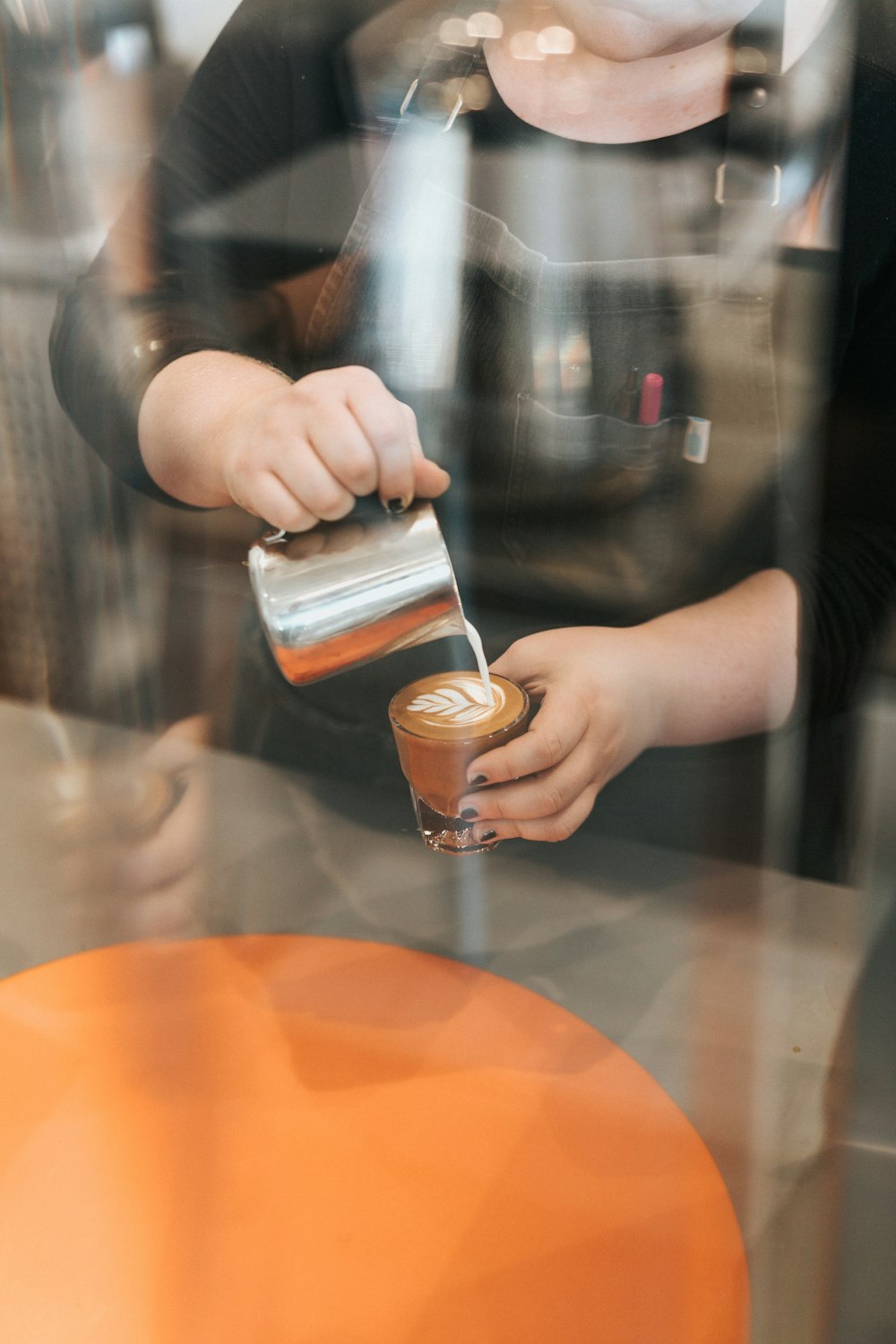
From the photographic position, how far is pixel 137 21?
1.69 ft

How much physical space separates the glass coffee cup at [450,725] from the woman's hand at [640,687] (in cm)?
2

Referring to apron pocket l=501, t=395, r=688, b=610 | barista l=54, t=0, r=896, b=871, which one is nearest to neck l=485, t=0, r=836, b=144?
barista l=54, t=0, r=896, b=871

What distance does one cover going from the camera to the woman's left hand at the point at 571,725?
0.46 m

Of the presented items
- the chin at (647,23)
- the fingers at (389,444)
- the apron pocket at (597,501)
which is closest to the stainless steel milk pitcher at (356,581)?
the fingers at (389,444)

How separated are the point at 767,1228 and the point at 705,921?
174mm

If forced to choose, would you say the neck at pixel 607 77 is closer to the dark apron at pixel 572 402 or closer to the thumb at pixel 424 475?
the dark apron at pixel 572 402

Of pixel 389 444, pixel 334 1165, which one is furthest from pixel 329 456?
pixel 334 1165

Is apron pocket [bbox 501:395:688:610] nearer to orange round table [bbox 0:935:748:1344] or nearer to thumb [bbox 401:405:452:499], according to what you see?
thumb [bbox 401:405:452:499]

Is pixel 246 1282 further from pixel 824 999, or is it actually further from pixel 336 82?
pixel 336 82

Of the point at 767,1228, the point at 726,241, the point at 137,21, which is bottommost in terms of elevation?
the point at 767,1228

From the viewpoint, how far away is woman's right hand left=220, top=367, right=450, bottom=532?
0.39 meters

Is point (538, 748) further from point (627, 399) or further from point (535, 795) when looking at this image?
point (627, 399)

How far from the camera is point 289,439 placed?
41 cm

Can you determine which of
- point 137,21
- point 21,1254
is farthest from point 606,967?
point 137,21
